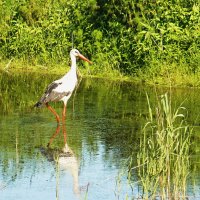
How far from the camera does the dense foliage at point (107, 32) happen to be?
1784 centimetres

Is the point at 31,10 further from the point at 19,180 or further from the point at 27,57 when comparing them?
the point at 19,180

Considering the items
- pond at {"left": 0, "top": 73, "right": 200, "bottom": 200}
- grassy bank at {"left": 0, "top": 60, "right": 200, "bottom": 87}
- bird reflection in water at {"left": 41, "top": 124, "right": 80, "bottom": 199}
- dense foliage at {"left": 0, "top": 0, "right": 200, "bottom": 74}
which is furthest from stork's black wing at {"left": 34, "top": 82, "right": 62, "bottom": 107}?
dense foliage at {"left": 0, "top": 0, "right": 200, "bottom": 74}

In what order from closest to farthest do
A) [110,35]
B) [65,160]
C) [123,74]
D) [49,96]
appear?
[65,160] → [49,96] → [123,74] → [110,35]

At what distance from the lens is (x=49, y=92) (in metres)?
13.3

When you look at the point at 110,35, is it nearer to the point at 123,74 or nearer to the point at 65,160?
the point at 123,74

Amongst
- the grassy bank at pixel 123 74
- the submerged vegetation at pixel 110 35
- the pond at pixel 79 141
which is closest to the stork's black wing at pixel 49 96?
the pond at pixel 79 141

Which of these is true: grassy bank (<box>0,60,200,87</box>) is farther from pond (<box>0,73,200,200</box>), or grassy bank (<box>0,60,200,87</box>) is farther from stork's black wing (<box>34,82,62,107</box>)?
stork's black wing (<box>34,82,62,107</box>)

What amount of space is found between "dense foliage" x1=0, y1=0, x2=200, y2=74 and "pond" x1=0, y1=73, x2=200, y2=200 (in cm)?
105

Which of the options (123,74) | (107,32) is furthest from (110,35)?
(123,74)

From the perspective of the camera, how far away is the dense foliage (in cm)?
1784

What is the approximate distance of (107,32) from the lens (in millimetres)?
19469

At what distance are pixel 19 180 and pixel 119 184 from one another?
1341 mm

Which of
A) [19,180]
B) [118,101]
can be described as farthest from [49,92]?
[19,180]

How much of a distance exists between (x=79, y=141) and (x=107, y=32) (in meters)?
8.19
